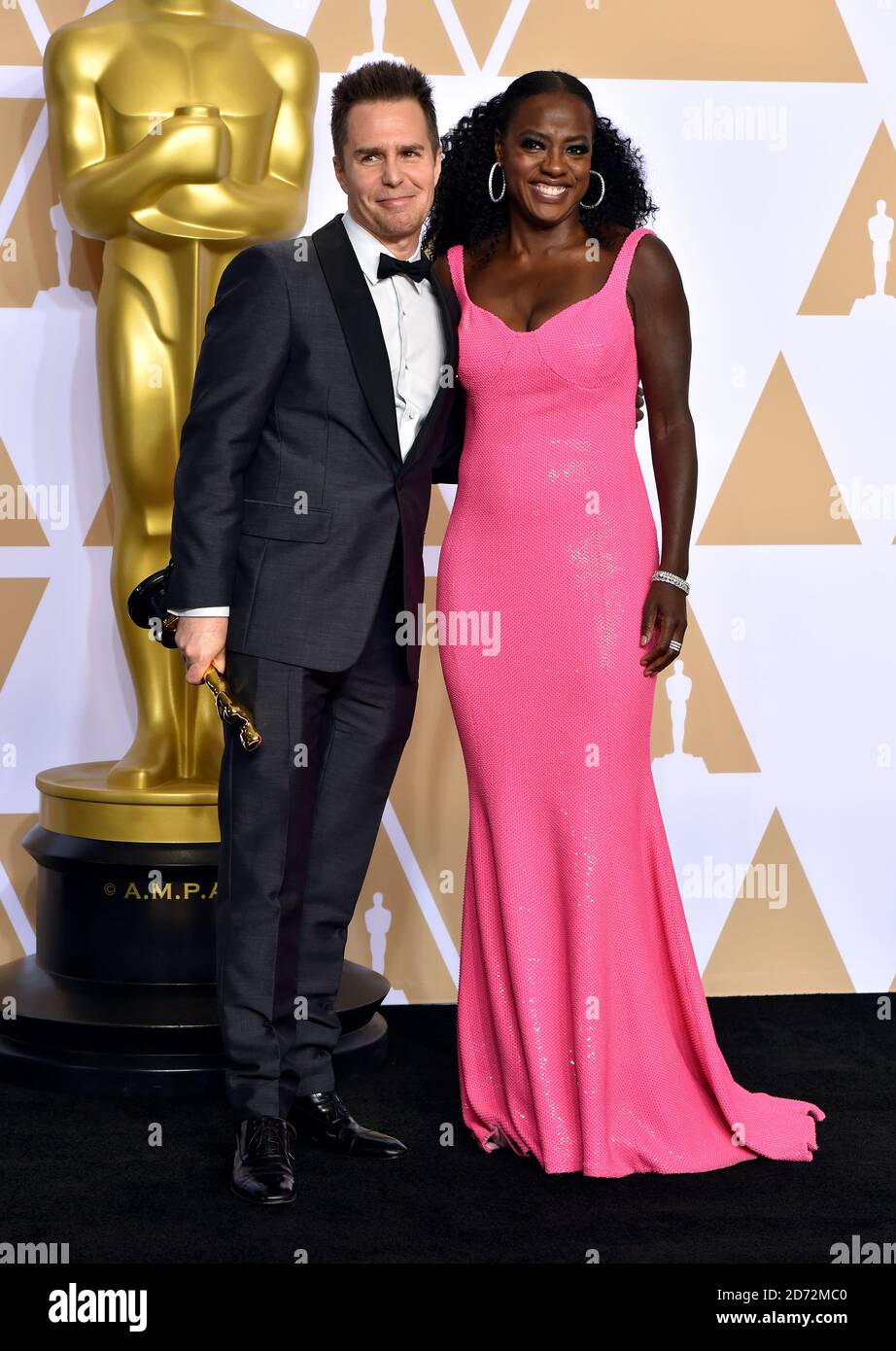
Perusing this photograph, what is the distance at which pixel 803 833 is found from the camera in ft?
13.1

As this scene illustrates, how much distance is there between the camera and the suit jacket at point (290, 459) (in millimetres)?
2430

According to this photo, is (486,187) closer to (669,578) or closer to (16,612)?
(669,578)

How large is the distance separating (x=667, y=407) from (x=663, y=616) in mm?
344

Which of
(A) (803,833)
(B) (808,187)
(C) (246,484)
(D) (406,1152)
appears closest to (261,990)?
(D) (406,1152)

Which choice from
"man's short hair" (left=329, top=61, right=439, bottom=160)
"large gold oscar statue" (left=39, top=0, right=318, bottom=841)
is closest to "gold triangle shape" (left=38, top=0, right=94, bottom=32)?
"large gold oscar statue" (left=39, top=0, right=318, bottom=841)

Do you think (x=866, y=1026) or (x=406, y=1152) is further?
(x=866, y=1026)

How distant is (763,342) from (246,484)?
1.86 m

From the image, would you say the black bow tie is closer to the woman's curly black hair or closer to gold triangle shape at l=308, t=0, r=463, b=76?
the woman's curly black hair

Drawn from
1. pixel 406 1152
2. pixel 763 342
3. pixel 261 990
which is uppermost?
pixel 763 342

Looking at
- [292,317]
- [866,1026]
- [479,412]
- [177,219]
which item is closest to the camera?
[292,317]

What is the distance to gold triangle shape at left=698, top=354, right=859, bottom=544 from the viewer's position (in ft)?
12.9

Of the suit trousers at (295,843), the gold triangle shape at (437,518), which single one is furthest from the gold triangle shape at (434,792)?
the suit trousers at (295,843)

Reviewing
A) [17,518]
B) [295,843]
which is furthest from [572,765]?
[17,518]

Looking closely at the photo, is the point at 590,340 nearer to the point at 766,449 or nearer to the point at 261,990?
the point at 261,990
